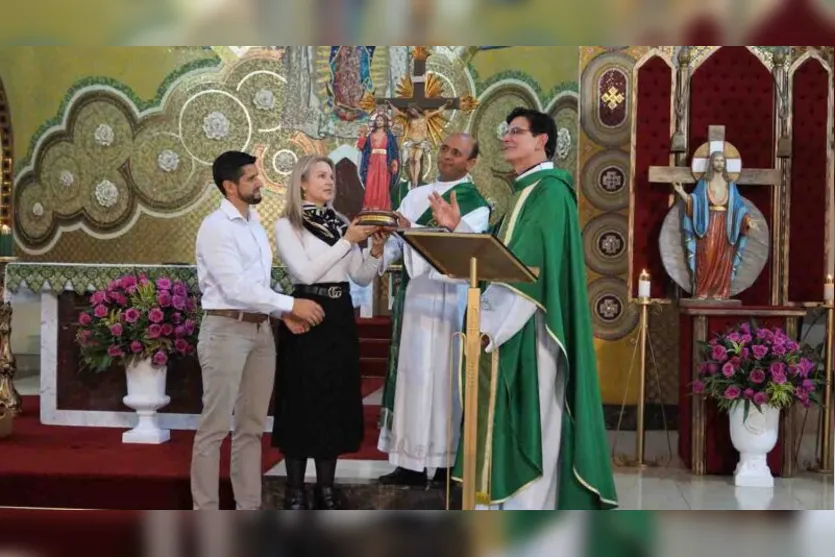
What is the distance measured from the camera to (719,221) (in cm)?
628

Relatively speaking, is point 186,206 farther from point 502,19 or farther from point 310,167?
point 502,19

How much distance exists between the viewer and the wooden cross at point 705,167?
634 centimetres

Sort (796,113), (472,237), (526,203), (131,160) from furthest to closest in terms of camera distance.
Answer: (796,113)
(131,160)
(526,203)
(472,237)

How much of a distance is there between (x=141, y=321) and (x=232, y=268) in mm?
855

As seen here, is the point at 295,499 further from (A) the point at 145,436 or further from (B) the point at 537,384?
(B) the point at 537,384

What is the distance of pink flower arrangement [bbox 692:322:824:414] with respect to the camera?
223 inches

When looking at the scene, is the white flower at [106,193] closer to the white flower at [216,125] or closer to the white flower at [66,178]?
the white flower at [66,178]

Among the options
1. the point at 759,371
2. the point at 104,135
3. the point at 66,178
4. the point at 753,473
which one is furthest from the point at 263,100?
the point at 753,473

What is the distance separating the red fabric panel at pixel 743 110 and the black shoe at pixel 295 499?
124 inches

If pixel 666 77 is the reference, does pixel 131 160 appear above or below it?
below

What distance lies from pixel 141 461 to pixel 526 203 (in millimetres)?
2406

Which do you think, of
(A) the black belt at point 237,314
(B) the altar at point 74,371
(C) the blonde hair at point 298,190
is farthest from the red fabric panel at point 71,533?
(C) the blonde hair at point 298,190

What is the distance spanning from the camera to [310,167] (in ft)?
16.8

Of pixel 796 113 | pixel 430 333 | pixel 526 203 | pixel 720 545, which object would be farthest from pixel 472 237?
pixel 796 113
